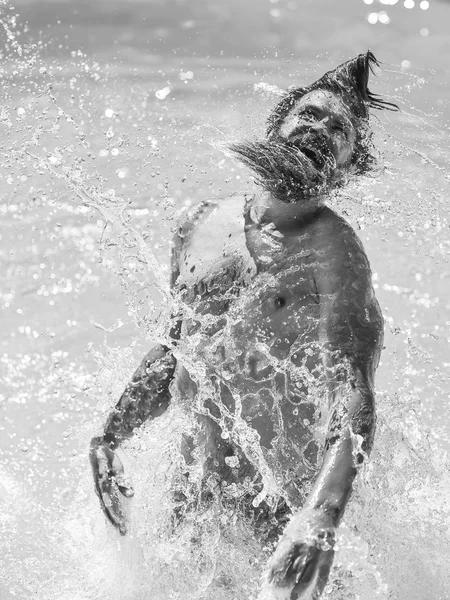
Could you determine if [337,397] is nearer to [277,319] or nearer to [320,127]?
[277,319]

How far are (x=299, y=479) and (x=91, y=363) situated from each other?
2.93 ft

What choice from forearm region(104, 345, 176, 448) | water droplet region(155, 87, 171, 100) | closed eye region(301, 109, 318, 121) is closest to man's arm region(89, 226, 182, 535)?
forearm region(104, 345, 176, 448)

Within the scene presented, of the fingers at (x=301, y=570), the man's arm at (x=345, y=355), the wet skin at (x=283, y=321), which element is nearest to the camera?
the fingers at (x=301, y=570)

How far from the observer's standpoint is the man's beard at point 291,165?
1299 mm

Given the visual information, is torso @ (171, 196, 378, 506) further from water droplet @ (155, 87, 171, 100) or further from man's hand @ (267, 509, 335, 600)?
water droplet @ (155, 87, 171, 100)

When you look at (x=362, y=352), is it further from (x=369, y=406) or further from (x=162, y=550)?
(x=162, y=550)

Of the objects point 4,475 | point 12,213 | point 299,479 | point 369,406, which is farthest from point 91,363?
point 369,406

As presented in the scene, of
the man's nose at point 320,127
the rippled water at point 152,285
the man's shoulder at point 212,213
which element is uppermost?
the man's nose at point 320,127

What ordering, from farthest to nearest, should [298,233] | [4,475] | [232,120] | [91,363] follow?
[232,120]
[91,363]
[4,475]
[298,233]

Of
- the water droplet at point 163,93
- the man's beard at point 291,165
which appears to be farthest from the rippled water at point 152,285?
the man's beard at point 291,165

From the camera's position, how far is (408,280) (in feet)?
7.39

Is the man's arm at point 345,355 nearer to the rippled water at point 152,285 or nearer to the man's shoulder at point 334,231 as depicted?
the man's shoulder at point 334,231

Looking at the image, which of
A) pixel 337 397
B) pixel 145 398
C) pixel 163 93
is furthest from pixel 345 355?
pixel 163 93

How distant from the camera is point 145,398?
1.50 metres
